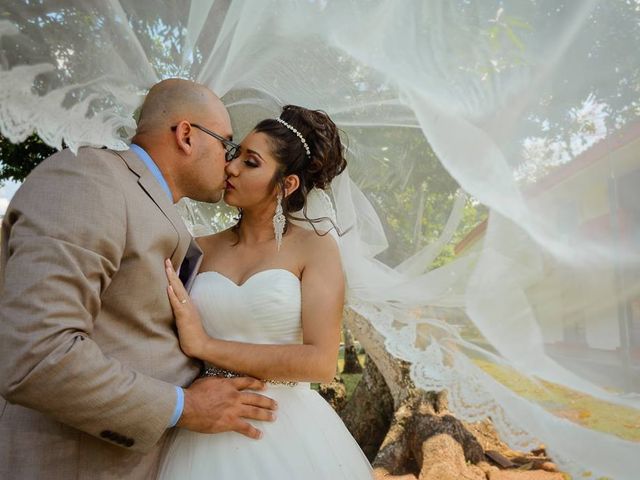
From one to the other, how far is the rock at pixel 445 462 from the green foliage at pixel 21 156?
4548mm

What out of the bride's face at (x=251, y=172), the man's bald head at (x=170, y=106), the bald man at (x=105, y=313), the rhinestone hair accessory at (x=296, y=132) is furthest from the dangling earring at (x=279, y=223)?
the man's bald head at (x=170, y=106)

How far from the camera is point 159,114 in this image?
2.08 metres

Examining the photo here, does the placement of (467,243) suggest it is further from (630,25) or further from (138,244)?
(138,244)

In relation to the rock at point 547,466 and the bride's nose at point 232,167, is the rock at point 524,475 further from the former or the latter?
the bride's nose at point 232,167

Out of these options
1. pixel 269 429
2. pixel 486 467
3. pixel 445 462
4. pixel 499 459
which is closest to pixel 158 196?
pixel 269 429

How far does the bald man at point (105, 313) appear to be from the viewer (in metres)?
1.46

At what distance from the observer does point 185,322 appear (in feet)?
6.70

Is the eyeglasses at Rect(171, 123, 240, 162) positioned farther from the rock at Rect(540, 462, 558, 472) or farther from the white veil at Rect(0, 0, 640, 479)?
the rock at Rect(540, 462, 558, 472)

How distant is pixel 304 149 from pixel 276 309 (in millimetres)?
794

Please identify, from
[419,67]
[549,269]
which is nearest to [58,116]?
[419,67]

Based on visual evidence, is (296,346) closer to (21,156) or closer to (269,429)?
(269,429)

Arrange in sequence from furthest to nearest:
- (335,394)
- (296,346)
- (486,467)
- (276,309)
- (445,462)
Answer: (335,394) → (486,467) → (445,462) → (276,309) → (296,346)

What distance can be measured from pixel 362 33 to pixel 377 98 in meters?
0.29

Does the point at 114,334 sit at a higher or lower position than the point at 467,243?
lower
